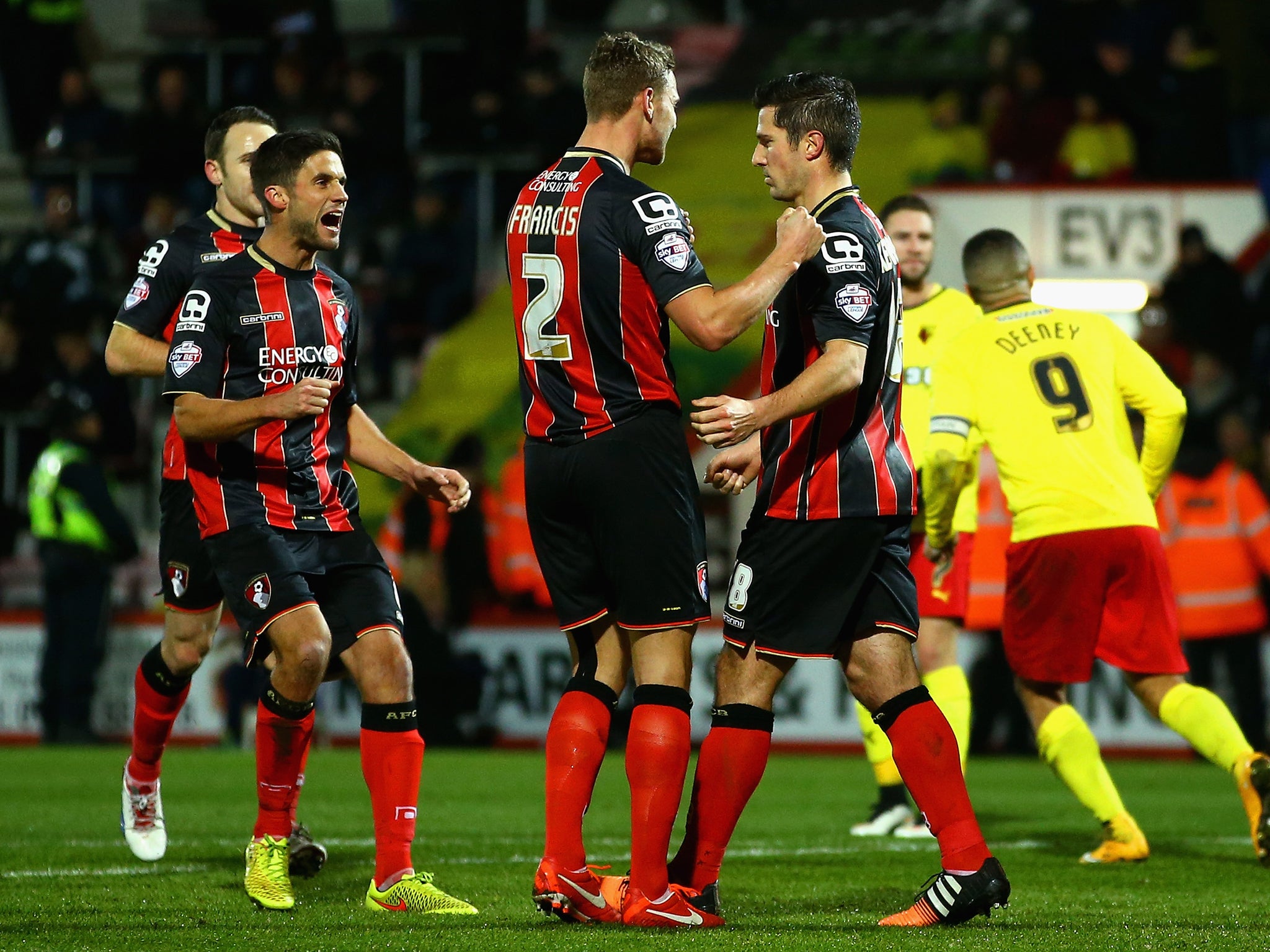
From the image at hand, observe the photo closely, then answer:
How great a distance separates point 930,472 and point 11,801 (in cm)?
471

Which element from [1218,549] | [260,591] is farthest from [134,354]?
[1218,549]

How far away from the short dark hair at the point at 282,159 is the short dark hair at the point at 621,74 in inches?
38.5

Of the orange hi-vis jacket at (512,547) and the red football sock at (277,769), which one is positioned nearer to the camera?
the red football sock at (277,769)

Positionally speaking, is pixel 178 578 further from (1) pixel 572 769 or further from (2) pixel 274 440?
(1) pixel 572 769

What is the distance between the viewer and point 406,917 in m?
5.03

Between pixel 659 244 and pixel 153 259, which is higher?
pixel 153 259

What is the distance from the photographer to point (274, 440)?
5.50 meters

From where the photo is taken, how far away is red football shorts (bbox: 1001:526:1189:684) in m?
6.56

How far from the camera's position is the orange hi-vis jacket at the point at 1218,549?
11570mm

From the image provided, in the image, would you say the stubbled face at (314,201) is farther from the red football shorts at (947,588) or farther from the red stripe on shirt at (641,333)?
the red football shorts at (947,588)

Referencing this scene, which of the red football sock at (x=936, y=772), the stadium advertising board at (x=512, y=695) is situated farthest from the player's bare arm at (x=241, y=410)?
the stadium advertising board at (x=512, y=695)

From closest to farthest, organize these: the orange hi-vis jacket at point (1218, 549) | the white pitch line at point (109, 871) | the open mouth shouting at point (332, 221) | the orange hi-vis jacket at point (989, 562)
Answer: the open mouth shouting at point (332, 221)
the white pitch line at point (109, 871)
the orange hi-vis jacket at point (1218, 549)
the orange hi-vis jacket at point (989, 562)

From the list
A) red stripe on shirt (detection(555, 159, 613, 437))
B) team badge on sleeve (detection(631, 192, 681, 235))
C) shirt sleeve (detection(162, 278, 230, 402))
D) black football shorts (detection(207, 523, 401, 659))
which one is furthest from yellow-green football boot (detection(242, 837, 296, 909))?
team badge on sleeve (detection(631, 192, 681, 235))

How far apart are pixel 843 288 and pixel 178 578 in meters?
2.67
